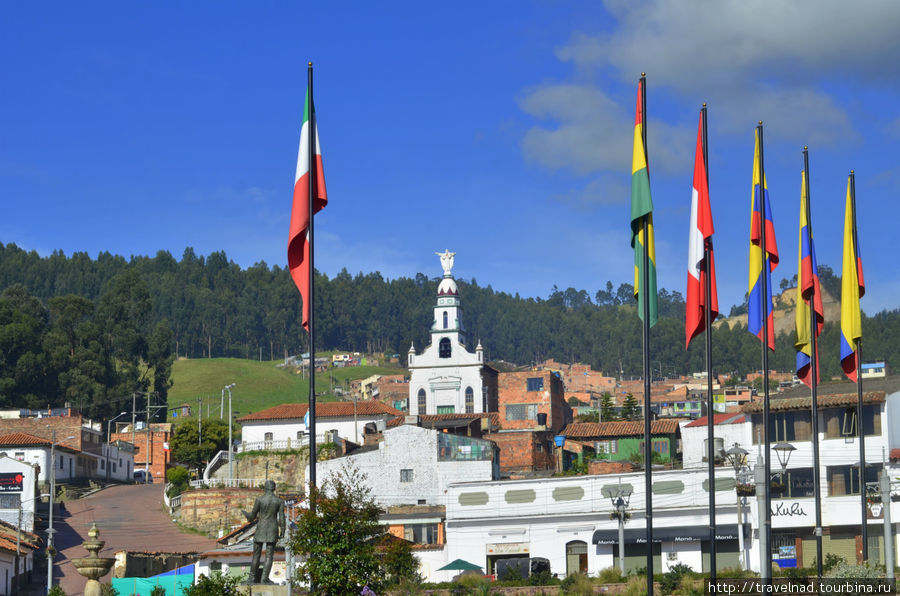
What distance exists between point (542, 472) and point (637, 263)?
52927 millimetres

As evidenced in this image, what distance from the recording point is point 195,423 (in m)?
105

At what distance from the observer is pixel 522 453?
8206cm

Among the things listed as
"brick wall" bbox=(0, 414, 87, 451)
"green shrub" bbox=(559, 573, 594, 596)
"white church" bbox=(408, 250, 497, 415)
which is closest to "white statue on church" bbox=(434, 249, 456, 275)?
"white church" bbox=(408, 250, 497, 415)

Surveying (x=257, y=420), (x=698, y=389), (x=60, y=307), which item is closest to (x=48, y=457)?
(x=257, y=420)

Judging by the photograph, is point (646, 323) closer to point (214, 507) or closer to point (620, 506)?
point (620, 506)

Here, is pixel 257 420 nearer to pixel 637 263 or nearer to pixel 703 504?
pixel 703 504

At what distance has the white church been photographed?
106000 mm

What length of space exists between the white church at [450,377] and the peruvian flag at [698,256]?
74.2 meters

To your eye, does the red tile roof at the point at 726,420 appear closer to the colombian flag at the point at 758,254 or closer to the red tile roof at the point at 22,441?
the colombian flag at the point at 758,254

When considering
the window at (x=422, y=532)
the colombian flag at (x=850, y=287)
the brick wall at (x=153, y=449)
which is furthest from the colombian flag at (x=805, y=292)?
the brick wall at (x=153, y=449)

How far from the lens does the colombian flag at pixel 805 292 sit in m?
37.2

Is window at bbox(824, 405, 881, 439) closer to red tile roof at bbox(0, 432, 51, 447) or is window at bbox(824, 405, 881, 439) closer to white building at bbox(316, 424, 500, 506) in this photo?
white building at bbox(316, 424, 500, 506)

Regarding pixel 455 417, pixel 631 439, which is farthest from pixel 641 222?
pixel 455 417

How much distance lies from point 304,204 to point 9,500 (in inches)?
2051
